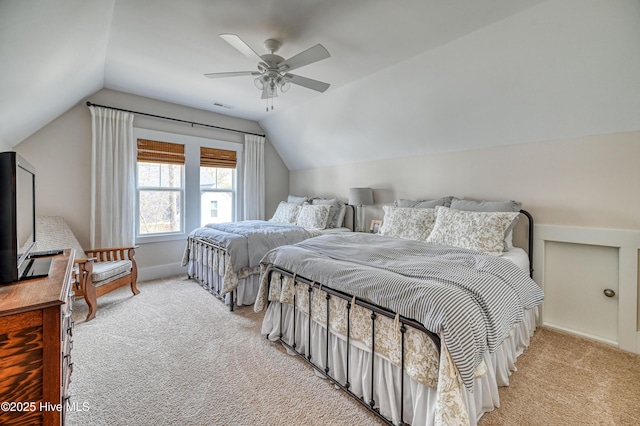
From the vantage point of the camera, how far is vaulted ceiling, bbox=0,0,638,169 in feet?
6.57

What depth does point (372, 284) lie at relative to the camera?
5.18 feet

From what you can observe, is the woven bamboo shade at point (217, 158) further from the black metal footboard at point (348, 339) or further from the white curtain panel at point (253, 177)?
the black metal footboard at point (348, 339)

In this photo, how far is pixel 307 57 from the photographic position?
7.38ft

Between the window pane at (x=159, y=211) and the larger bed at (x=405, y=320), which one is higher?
the window pane at (x=159, y=211)

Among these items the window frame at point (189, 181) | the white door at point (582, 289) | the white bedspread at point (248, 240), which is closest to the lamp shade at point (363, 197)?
the white bedspread at point (248, 240)

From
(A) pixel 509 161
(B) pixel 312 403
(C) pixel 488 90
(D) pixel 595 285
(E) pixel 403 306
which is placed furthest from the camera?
(A) pixel 509 161

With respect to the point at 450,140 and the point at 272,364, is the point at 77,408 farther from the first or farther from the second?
the point at 450,140

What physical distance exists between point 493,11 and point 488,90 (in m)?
0.79

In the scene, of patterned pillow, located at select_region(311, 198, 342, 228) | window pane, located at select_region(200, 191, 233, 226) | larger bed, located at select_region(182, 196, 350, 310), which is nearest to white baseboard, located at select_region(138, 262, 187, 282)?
larger bed, located at select_region(182, 196, 350, 310)

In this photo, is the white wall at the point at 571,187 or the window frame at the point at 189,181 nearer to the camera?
the white wall at the point at 571,187

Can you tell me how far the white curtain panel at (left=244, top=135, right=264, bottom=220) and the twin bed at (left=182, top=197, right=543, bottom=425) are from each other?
2.92m

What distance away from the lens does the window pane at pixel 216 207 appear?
16.0 ft

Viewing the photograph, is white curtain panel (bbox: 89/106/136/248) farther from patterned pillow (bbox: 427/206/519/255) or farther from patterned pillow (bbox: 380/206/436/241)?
patterned pillow (bbox: 427/206/519/255)

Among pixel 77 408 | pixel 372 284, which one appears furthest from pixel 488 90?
pixel 77 408
